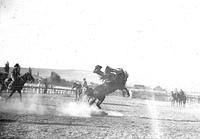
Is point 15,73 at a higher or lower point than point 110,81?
higher

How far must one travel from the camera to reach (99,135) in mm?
9172

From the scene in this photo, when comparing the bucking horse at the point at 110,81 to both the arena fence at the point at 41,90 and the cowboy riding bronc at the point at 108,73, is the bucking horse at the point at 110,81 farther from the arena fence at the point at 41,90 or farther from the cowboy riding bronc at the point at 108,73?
the arena fence at the point at 41,90

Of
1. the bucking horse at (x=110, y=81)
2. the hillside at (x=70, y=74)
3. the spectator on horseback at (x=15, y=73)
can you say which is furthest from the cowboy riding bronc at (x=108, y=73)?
the hillside at (x=70, y=74)

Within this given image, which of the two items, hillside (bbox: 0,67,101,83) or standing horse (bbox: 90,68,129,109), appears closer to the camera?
standing horse (bbox: 90,68,129,109)

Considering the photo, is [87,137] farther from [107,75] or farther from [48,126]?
[107,75]

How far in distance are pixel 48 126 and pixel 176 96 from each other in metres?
28.8

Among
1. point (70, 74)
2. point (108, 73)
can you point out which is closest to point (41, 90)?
point (108, 73)

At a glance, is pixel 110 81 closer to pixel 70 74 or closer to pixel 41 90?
pixel 41 90

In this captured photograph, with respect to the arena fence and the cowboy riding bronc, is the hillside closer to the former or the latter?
the arena fence

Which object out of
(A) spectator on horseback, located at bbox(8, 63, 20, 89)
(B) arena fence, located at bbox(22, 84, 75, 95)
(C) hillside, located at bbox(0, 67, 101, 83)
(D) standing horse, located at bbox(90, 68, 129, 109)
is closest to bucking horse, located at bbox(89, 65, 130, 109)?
(D) standing horse, located at bbox(90, 68, 129, 109)

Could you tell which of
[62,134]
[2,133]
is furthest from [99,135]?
[2,133]

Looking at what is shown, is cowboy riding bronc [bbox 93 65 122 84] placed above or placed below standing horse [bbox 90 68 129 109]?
above

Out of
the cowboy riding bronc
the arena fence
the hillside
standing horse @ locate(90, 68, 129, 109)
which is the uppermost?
the cowboy riding bronc

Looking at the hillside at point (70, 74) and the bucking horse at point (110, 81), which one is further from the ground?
the bucking horse at point (110, 81)
